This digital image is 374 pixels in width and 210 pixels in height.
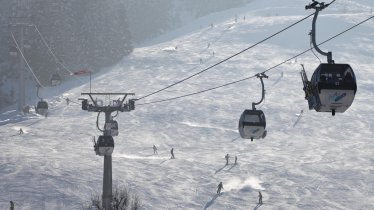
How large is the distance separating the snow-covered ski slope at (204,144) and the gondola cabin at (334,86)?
713 inches

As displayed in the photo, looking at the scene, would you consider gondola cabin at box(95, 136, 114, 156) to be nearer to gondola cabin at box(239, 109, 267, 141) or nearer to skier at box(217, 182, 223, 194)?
gondola cabin at box(239, 109, 267, 141)

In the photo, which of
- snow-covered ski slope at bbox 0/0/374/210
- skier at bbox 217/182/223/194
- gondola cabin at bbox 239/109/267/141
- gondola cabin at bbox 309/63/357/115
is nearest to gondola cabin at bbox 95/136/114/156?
gondola cabin at bbox 239/109/267/141

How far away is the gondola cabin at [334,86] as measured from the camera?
11.0m

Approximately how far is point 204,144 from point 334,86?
31.2 metres

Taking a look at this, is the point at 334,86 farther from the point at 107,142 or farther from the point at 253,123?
the point at 107,142

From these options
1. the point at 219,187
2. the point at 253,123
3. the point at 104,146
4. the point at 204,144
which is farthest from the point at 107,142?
the point at 204,144

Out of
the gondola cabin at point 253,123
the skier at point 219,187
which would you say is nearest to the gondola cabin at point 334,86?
the gondola cabin at point 253,123

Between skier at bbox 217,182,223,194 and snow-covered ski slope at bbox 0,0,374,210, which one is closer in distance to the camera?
snow-covered ski slope at bbox 0,0,374,210

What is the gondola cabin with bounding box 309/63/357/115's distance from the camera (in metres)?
11.0

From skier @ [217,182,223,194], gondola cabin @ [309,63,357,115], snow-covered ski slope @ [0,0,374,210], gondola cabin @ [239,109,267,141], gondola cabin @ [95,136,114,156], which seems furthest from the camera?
skier @ [217,182,223,194]

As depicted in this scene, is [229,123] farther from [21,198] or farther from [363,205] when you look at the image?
[21,198]

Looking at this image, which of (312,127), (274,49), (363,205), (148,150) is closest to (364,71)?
(274,49)

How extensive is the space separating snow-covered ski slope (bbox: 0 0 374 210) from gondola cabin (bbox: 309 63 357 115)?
59.4 feet

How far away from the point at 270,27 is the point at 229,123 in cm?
Result: 4064
